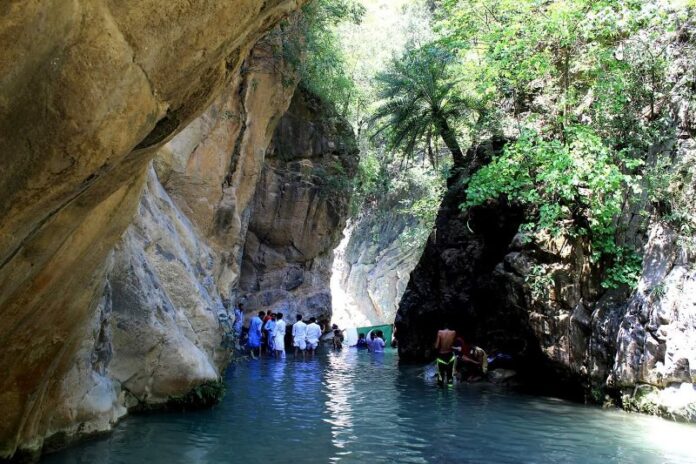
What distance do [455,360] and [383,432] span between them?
6422mm

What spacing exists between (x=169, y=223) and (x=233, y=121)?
5023 mm

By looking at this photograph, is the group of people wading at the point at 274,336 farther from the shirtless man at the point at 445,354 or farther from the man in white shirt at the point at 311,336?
the shirtless man at the point at 445,354

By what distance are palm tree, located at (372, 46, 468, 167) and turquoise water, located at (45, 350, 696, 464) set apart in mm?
10913

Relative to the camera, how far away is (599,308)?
1342 centimetres

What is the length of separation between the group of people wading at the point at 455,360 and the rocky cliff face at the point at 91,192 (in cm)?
644

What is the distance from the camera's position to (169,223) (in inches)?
474

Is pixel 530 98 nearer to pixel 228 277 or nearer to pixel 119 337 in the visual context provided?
pixel 228 277

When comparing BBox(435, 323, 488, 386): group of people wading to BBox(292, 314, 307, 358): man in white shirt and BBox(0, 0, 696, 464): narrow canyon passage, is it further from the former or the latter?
BBox(292, 314, 307, 358): man in white shirt

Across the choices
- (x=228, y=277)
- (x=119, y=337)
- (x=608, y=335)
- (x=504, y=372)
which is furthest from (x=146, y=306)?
(x=504, y=372)

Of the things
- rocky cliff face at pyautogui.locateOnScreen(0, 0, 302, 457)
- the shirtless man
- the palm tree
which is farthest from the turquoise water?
the palm tree

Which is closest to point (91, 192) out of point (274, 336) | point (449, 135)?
point (274, 336)

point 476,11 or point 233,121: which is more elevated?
point 476,11

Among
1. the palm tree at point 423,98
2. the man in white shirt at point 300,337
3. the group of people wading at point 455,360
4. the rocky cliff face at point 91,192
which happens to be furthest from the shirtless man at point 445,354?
the palm tree at point 423,98

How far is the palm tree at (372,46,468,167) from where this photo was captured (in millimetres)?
21281
